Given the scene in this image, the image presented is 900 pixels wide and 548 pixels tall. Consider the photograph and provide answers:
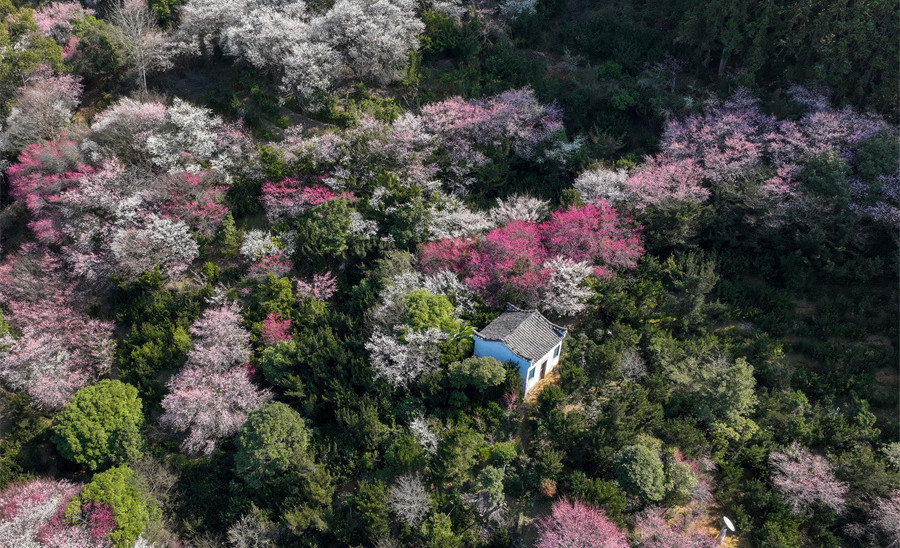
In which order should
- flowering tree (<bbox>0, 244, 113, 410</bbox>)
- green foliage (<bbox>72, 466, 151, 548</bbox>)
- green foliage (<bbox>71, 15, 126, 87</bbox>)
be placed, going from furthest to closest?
green foliage (<bbox>71, 15, 126, 87</bbox>), flowering tree (<bbox>0, 244, 113, 410</bbox>), green foliage (<bbox>72, 466, 151, 548</bbox>)

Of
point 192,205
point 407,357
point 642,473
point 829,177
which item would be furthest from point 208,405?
point 829,177

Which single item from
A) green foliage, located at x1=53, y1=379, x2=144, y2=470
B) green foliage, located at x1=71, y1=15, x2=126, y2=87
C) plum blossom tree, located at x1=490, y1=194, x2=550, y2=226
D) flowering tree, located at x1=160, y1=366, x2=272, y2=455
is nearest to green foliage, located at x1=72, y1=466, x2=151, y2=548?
green foliage, located at x1=53, y1=379, x2=144, y2=470

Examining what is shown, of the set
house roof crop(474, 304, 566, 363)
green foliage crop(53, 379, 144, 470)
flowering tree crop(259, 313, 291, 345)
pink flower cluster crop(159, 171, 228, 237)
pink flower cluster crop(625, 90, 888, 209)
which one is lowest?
green foliage crop(53, 379, 144, 470)

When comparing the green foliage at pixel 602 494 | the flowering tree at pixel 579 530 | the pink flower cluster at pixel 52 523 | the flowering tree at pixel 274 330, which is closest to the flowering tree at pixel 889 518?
the green foliage at pixel 602 494

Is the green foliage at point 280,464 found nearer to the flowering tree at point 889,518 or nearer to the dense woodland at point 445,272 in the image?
the dense woodland at point 445,272

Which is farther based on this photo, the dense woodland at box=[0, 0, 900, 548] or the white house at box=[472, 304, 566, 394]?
the white house at box=[472, 304, 566, 394]

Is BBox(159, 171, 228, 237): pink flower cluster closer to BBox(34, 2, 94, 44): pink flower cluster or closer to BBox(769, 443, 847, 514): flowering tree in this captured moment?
BBox(34, 2, 94, 44): pink flower cluster

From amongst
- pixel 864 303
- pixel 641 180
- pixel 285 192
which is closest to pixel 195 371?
pixel 285 192
